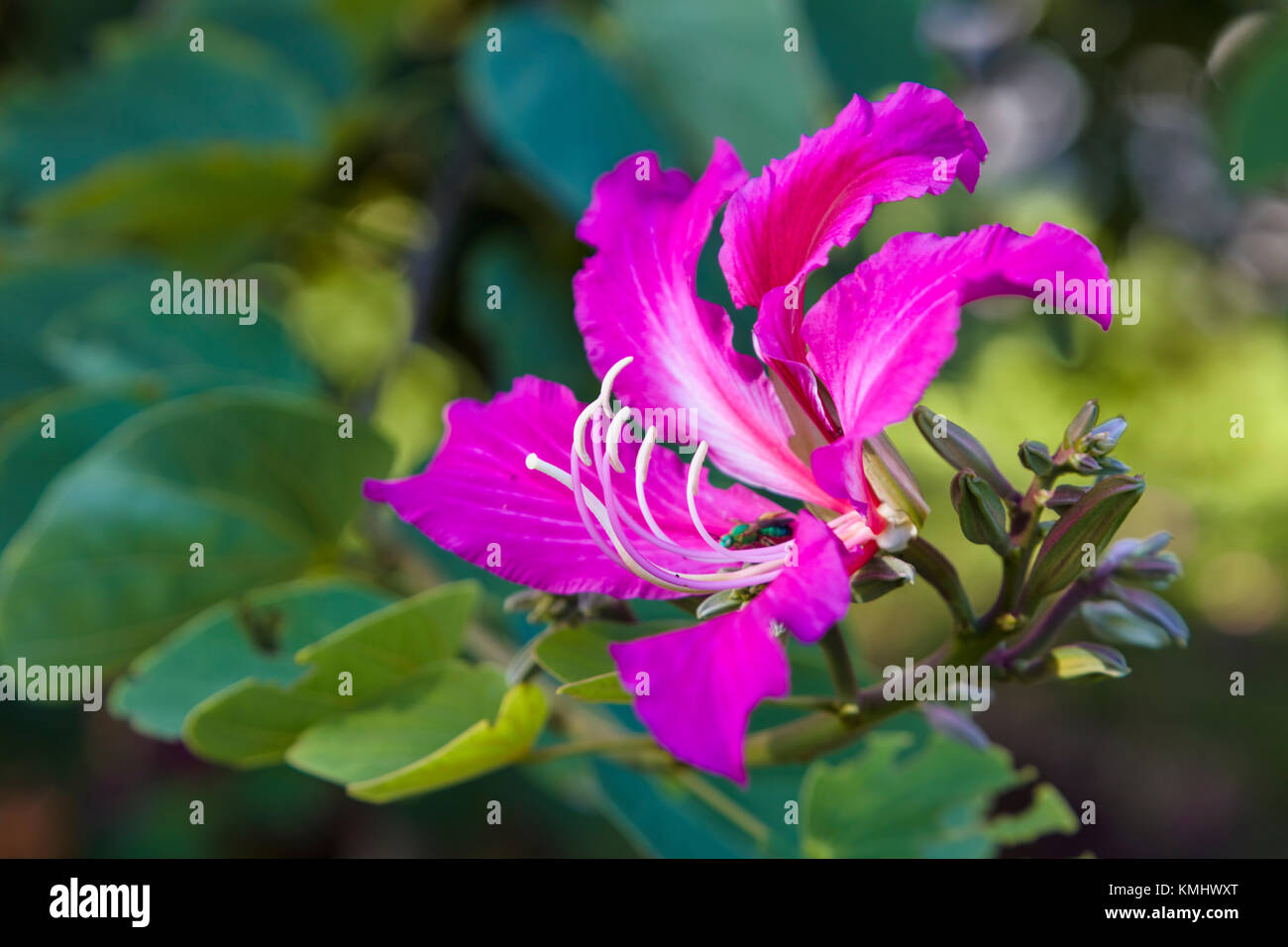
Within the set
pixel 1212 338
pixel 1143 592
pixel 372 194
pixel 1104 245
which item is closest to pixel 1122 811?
pixel 1212 338

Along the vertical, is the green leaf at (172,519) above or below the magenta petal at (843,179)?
below

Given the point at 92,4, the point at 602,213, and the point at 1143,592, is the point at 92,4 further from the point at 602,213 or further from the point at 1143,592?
the point at 1143,592

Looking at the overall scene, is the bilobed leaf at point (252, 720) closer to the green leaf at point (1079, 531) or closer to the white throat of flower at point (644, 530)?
the white throat of flower at point (644, 530)

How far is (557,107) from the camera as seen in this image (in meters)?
1.15

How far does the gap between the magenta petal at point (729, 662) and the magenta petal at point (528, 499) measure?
67mm

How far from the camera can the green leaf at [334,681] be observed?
70 centimetres

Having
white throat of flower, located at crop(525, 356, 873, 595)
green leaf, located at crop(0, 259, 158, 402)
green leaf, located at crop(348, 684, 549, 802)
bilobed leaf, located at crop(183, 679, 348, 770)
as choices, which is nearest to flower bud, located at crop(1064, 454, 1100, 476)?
white throat of flower, located at crop(525, 356, 873, 595)

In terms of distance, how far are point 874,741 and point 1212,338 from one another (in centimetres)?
366

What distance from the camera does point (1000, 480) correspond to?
546 millimetres
